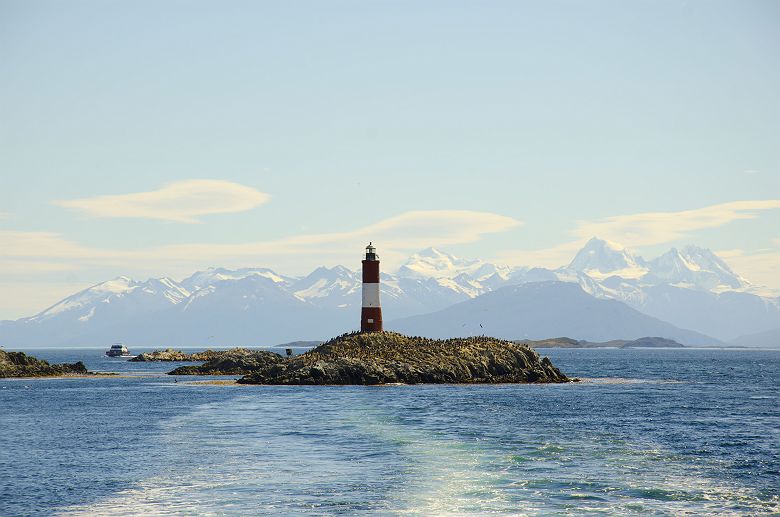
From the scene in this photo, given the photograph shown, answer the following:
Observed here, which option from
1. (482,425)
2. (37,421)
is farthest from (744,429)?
(37,421)

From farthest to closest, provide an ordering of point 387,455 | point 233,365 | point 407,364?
point 233,365 < point 407,364 < point 387,455

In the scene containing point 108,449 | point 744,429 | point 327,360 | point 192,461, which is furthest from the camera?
point 327,360

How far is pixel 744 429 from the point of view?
58.1 meters

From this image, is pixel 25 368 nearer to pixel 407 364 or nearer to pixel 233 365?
pixel 233 365

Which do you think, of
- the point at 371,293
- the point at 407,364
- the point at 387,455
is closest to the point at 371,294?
the point at 371,293

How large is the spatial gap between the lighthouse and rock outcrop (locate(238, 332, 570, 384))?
1.59 metres

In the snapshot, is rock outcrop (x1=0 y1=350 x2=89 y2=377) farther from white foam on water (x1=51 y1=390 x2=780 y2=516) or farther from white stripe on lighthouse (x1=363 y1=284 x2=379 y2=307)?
white foam on water (x1=51 y1=390 x2=780 y2=516)

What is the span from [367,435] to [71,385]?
62737mm

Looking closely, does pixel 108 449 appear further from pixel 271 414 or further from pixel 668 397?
pixel 668 397

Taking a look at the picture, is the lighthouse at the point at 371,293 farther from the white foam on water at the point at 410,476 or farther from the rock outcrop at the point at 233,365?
the white foam on water at the point at 410,476

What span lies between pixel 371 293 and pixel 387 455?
199 ft

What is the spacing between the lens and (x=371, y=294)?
106 m

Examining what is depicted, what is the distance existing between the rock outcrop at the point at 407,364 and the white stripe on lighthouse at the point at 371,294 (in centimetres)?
364

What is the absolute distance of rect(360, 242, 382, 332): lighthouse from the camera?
105 m
